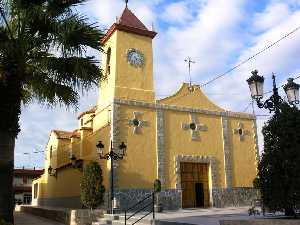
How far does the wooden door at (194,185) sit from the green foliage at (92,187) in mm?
5644

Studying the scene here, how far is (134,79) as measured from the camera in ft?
80.7

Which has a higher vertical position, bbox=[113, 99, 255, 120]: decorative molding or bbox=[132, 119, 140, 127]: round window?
bbox=[113, 99, 255, 120]: decorative molding

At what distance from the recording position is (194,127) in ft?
83.8

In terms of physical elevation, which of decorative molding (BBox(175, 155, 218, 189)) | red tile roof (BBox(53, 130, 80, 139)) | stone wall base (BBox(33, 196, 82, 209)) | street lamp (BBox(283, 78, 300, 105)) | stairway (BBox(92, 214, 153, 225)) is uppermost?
red tile roof (BBox(53, 130, 80, 139))

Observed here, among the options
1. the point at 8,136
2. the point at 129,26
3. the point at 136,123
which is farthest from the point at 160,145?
the point at 8,136

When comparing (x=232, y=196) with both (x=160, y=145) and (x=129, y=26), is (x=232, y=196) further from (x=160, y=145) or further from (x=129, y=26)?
(x=129, y=26)

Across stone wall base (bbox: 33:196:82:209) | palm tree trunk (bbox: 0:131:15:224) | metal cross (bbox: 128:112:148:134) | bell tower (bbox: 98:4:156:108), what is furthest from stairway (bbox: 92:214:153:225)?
palm tree trunk (bbox: 0:131:15:224)

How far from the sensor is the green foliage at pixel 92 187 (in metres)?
20.9

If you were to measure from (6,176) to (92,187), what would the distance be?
37.2 ft

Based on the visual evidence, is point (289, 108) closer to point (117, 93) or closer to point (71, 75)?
point (71, 75)

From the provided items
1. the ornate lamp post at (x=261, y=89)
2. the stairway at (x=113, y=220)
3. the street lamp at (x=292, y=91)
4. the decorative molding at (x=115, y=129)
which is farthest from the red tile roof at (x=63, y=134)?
the street lamp at (x=292, y=91)

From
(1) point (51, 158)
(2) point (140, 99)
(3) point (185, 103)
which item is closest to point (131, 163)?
(2) point (140, 99)

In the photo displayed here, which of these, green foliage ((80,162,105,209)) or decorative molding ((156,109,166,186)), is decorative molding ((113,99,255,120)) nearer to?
decorative molding ((156,109,166,186))

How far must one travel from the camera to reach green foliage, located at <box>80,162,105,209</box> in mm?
20875
